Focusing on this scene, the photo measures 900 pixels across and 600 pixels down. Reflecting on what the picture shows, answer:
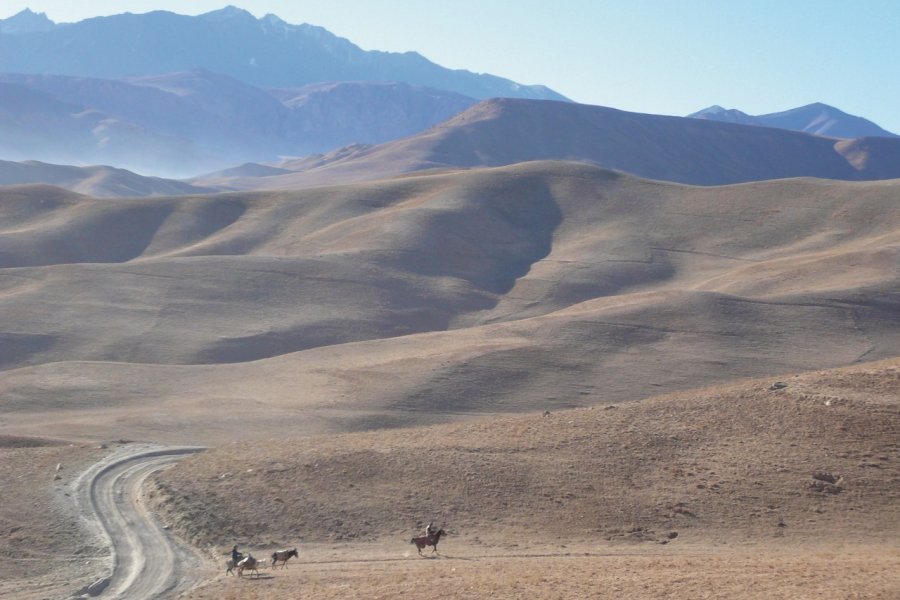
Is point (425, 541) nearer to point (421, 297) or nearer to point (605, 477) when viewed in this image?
point (605, 477)

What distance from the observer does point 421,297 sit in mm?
80875

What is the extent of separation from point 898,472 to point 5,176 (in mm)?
189583

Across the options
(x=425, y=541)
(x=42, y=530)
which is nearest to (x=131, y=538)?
(x=42, y=530)

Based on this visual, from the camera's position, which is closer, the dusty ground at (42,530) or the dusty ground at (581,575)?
the dusty ground at (581,575)

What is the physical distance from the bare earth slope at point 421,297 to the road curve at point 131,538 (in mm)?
11052

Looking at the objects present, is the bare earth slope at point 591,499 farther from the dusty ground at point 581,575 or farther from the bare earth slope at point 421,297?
the bare earth slope at point 421,297

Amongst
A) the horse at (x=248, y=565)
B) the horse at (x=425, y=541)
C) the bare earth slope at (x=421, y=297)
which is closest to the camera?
the horse at (x=248, y=565)

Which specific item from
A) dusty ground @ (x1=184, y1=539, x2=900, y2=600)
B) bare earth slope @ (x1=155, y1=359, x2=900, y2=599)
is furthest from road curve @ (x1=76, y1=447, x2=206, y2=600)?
dusty ground @ (x1=184, y1=539, x2=900, y2=600)

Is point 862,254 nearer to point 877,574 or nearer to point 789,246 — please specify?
point 789,246

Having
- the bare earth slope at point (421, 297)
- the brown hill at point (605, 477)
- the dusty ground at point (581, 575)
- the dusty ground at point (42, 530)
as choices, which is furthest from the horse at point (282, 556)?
the bare earth slope at point (421, 297)

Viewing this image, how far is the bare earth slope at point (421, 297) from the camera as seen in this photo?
165 ft

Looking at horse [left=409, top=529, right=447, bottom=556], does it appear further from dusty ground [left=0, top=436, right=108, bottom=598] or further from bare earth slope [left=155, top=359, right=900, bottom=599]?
dusty ground [left=0, top=436, right=108, bottom=598]

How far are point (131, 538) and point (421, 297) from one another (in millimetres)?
57066

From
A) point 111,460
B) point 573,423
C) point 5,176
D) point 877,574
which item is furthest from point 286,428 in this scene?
point 5,176
